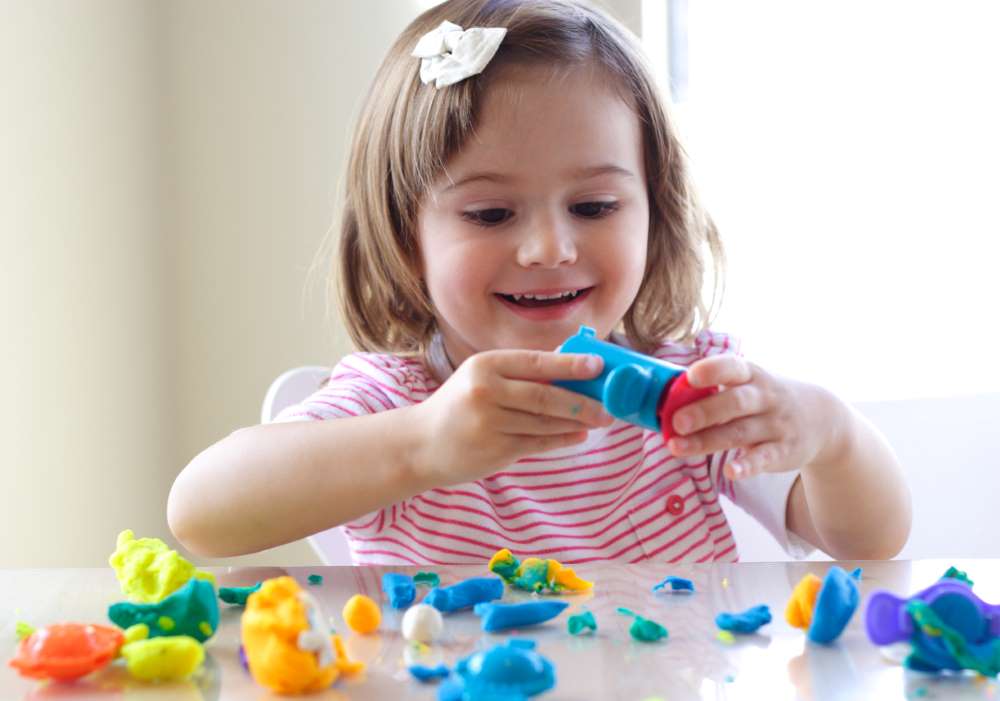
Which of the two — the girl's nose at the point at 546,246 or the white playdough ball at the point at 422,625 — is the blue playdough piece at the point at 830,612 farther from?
the girl's nose at the point at 546,246

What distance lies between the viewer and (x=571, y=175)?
32.1 inches

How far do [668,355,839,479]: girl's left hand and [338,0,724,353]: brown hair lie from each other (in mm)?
305

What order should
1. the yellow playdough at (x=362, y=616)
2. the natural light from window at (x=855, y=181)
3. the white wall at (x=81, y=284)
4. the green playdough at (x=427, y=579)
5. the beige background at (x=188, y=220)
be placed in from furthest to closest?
the natural light from window at (x=855, y=181) < the beige background at (x=188, y=220) < the white wall at (x=81, y=284) < the green playdough at (x=427, y=579) < the yellow playdough at (x=362, y=616)

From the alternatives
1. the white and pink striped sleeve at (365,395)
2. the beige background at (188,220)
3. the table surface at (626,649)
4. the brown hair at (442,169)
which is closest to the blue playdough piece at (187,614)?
the table surface at (626,649)

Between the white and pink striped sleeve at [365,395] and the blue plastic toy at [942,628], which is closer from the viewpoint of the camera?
the blue plastic toy at [942,628]

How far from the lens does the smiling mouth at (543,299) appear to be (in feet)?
2.83

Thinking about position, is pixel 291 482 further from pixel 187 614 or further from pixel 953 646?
pixel 953 646

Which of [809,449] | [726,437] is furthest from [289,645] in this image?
[809,449]


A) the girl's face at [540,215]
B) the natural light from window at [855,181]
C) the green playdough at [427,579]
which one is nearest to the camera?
the green playdough at [427,579]

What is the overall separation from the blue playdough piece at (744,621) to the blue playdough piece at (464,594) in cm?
11

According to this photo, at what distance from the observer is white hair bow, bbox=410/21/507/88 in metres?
0.84

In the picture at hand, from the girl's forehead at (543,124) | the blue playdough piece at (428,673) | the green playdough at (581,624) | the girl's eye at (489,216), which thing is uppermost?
the girl's forehead at (543,124)

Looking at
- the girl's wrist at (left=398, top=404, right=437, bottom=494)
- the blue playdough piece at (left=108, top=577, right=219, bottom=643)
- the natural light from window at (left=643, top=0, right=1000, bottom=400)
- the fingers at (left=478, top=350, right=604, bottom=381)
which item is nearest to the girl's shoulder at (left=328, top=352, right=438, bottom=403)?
the girl's wrist at (left=398, top=404, right=437, bottom=494)

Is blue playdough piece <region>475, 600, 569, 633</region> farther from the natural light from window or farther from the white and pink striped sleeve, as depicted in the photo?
the natural light from window
